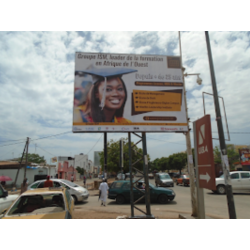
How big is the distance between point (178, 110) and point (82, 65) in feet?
13.6

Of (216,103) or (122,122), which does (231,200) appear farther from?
(122,122)

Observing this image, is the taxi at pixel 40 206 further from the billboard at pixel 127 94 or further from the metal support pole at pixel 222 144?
the metal support pole at pixel 222 144

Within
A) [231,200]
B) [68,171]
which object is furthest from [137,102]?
[68,171]

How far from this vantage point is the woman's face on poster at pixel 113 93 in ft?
23.6

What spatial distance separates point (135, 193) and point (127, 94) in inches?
254

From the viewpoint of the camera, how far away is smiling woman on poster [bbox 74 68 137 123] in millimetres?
7062

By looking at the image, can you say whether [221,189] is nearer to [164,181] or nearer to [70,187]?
[164,181]

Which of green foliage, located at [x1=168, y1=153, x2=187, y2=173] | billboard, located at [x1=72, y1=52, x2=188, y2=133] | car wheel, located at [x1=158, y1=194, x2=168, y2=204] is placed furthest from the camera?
green foliage, located at [x1=168, y1=153, x2=187, y2=173]

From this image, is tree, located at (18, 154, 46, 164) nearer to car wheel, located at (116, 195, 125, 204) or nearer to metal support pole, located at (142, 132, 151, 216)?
car wheel, located at (116, 195, 125, 204)

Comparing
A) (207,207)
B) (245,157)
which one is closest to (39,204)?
(207,207)

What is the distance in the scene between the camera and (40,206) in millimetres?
4969

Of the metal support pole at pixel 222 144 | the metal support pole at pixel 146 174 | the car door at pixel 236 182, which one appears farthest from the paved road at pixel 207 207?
the car door at pixel 236 182

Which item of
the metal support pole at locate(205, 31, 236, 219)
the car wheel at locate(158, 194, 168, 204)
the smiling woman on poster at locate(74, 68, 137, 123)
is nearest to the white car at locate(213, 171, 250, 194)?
the car wheel at locate(158, 194, 168, 204)

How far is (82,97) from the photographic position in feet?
23.8
